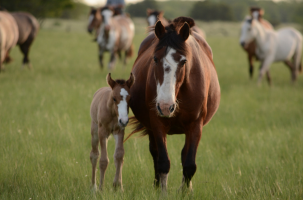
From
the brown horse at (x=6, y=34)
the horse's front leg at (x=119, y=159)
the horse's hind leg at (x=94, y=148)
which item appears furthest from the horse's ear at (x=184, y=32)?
the brown horse at (x=6, y=34)

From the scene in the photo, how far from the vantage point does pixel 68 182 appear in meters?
3.45

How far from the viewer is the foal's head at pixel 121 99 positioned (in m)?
2.99

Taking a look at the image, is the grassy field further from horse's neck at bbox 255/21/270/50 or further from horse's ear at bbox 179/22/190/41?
horse's neck at bbox 255/21/270/50

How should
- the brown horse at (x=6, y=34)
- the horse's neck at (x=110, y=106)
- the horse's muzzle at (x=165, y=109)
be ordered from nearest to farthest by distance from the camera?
1. the horse's muzzle at (x=165, y=109)
2. the horse's neck at (x=110, y=106)
3. the brown horse at (x=6, y=34)

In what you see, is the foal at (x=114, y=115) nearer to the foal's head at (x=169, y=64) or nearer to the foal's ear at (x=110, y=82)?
the foal's ear at (x=110, y=82)

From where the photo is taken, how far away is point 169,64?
2.66m

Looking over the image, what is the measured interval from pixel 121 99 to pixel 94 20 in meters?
11.0

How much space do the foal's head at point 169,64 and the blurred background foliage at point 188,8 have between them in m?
10.6

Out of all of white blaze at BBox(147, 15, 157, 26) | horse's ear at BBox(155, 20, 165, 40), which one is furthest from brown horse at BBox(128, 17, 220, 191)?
white blaze at BBox(147, 15, 157, 26)

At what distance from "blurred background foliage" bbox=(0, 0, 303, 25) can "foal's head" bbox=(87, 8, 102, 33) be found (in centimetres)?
126

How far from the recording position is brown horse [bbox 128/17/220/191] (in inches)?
105

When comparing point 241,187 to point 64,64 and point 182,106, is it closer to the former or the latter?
point 182,106

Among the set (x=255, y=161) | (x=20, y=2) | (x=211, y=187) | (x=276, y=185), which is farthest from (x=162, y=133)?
(x=20, y=2)

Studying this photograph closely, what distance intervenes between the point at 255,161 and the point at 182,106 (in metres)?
1.69
